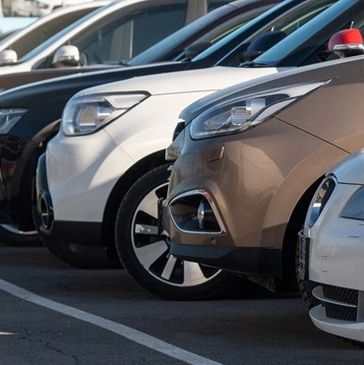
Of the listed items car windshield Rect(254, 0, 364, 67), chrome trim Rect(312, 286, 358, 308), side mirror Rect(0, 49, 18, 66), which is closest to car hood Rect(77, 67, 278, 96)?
→ car windshield Rect(254, 0, 364, 67)

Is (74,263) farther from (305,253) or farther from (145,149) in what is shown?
(305,253)

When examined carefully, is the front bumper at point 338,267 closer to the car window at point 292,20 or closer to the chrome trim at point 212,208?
the chrome trim at point 212,208

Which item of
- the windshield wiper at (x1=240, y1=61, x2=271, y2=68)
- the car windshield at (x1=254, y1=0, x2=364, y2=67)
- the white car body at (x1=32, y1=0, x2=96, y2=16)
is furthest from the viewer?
the white car body at (x1=32, y1=0, x2=96, y2=16)

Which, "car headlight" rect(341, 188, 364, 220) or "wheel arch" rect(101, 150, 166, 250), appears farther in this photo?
"wheel arch" rect(101, 150, 166, 250)

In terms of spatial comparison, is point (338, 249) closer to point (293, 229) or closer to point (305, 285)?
point (305, 285)

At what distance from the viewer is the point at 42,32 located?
13.8m

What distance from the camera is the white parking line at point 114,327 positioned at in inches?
221

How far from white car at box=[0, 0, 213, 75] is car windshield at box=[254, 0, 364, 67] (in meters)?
4.80

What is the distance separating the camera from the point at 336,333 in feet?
16.9

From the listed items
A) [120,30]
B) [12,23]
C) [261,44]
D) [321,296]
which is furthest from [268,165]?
[12,23]

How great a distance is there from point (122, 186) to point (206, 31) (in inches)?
132

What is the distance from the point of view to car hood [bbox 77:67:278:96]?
7230mm

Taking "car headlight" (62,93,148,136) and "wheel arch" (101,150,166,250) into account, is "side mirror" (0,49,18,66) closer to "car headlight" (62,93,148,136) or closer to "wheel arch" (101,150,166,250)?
"car headlight" (62,93,148,136)

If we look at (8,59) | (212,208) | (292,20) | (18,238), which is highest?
(292,20)
